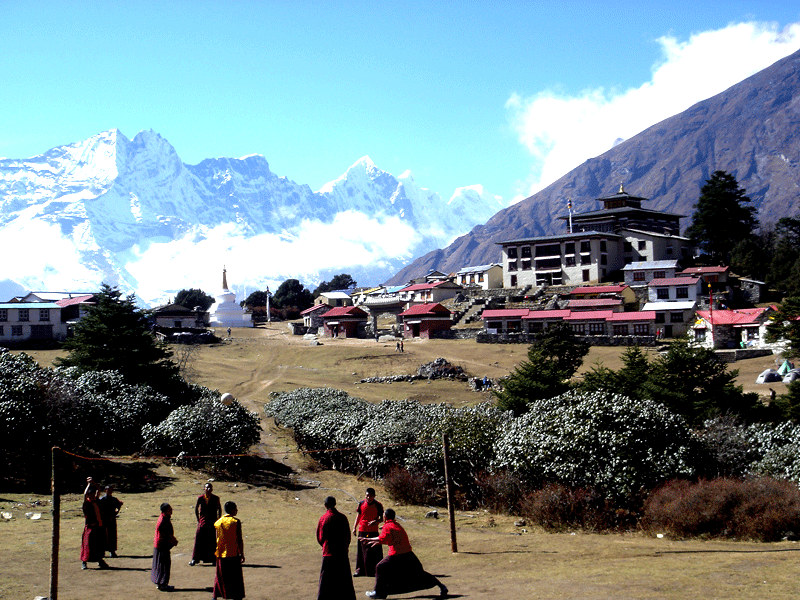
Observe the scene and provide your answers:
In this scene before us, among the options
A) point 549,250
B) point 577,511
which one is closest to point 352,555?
point 577,511

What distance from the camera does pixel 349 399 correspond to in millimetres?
38625

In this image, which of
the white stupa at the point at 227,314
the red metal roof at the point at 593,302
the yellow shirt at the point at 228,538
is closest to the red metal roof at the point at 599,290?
the red metal roof at the point at 593,302

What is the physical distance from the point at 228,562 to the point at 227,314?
86.6 m

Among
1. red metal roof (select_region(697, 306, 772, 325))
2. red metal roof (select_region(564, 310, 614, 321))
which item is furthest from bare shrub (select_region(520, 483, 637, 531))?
red metal roof (select_region(564, 310, 614, 321))

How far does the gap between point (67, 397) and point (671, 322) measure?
5555 cm

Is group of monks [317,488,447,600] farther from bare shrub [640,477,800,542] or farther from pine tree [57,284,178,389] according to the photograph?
pine tree [57,284,178,389]

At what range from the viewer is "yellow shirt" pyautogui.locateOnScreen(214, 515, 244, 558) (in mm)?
12719

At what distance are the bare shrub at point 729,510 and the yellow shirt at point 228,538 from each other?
11.6m

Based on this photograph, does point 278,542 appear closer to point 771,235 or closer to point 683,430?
point 683,430

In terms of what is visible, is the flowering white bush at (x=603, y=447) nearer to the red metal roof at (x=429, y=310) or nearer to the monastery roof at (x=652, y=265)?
the red metal roof at (x=429, y=310)

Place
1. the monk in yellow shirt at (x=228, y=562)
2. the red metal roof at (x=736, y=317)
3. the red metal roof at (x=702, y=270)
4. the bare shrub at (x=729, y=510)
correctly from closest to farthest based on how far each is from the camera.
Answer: the monk in yellow shirt at (x=228, y=562), the bare shrub at (x=729, y=510), the red metal roof at (x=736, y=317), the red metal roof at (x=702, y=270)

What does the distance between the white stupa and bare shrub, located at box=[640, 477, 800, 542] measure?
8139 centimetres

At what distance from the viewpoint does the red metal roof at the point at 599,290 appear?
7664 cm

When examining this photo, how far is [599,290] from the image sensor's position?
3098 inches
